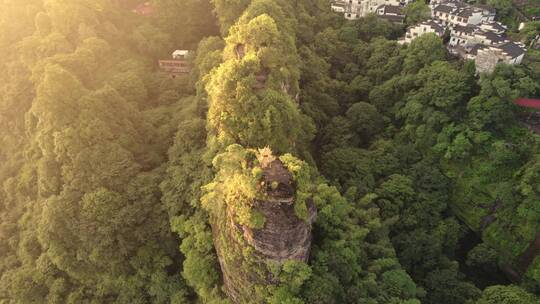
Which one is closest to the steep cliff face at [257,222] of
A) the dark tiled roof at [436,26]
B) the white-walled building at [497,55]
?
the white-walled building at [497,55]

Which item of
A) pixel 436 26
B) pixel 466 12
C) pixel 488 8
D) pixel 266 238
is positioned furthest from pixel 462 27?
pixel 266 238

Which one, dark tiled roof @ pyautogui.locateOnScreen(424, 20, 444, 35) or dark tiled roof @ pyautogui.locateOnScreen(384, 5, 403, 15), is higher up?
dark tiled roof @ pyautogui.locateOnScreen(384, 5, 403, 15)

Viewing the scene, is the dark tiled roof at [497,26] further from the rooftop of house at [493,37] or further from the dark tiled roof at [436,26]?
the dark tiled roof at [436,26]

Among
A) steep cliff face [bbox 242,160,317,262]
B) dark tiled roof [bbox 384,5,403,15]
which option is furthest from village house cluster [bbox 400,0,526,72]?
steep cliff face [bbox 242,160,317,262]

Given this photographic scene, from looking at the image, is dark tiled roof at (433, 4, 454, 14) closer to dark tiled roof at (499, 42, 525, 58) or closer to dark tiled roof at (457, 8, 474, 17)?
dark tiled roof at (457, 8, 474, 17)

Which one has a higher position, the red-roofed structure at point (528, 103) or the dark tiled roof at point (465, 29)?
the dark tiled roof at point (465, 29)

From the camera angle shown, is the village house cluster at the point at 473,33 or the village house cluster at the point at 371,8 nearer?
the village house cluster at the point at 473,33

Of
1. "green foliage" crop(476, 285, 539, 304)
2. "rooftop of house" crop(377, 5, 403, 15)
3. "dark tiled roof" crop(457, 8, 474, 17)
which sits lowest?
"green foliage" crop(476, 285, 539, 304)
